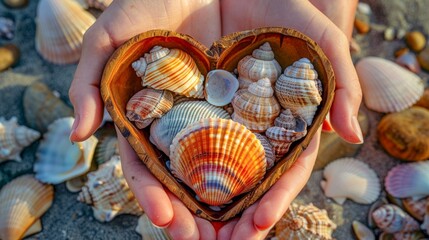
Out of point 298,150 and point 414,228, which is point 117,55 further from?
point 414,228

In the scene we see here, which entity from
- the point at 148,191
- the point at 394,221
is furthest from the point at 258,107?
the point at 394,221

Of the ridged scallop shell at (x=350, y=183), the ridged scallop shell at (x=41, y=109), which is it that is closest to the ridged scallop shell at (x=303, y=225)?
the ridged scallop shell at (x=350, y=183)

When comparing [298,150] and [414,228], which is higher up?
[298,150]

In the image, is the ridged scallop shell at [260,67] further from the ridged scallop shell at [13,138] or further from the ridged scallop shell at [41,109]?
the ridged scallop shell at [13,138]

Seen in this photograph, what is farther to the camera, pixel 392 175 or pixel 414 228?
pixel 392 175

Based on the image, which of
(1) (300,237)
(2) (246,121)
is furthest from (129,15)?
(1) (300,237)

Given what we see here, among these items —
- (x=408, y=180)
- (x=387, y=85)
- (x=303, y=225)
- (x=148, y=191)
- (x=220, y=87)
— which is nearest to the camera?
(x=148, y=191)

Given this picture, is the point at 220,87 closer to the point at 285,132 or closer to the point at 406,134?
the point at 285,132
